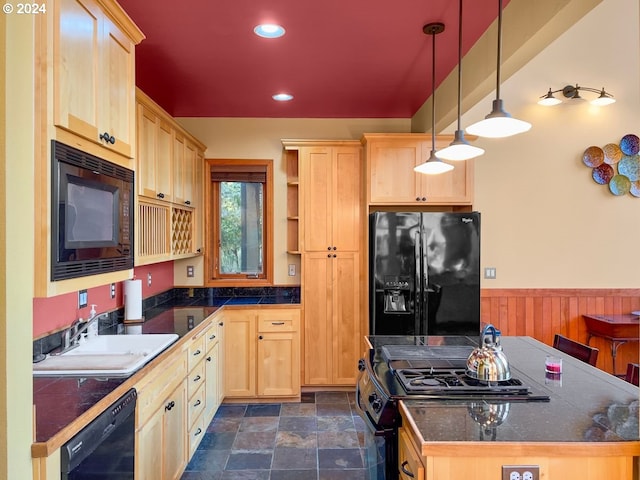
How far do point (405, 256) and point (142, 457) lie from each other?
2.37 m

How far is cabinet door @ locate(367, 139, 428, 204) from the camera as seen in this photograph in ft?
12.5

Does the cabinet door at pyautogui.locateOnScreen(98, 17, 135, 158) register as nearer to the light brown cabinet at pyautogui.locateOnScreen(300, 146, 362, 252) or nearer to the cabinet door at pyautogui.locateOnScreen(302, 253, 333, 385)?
the light brown cabinet at pyautogui.locateOnScreen(300, 146, 362, 252)

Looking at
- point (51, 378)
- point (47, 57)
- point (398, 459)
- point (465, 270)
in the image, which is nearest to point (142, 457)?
point (51, 378)

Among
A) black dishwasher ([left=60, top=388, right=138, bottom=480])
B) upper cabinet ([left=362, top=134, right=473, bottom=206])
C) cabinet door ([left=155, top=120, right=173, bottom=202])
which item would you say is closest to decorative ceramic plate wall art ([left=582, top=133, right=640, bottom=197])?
upper cabinet ([left=362, top=134, right=473, bottom=206])

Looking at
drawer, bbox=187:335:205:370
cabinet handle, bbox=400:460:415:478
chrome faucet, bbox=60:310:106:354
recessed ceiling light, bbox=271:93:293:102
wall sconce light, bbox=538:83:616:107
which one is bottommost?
cabinet handle, bbox=400:460:415:478

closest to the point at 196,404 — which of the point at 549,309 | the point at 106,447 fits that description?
the point at 106,447

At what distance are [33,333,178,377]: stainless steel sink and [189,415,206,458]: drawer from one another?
692mm

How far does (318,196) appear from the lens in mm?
3984

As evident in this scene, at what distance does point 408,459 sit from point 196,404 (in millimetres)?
1773

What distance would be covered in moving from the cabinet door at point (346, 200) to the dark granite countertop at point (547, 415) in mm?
2255

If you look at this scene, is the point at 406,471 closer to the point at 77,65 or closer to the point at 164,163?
the point at 77,65

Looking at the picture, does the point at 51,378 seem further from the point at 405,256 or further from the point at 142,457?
the point at 405,256

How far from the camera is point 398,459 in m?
1.64

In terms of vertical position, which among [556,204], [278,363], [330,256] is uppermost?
[556,204]
